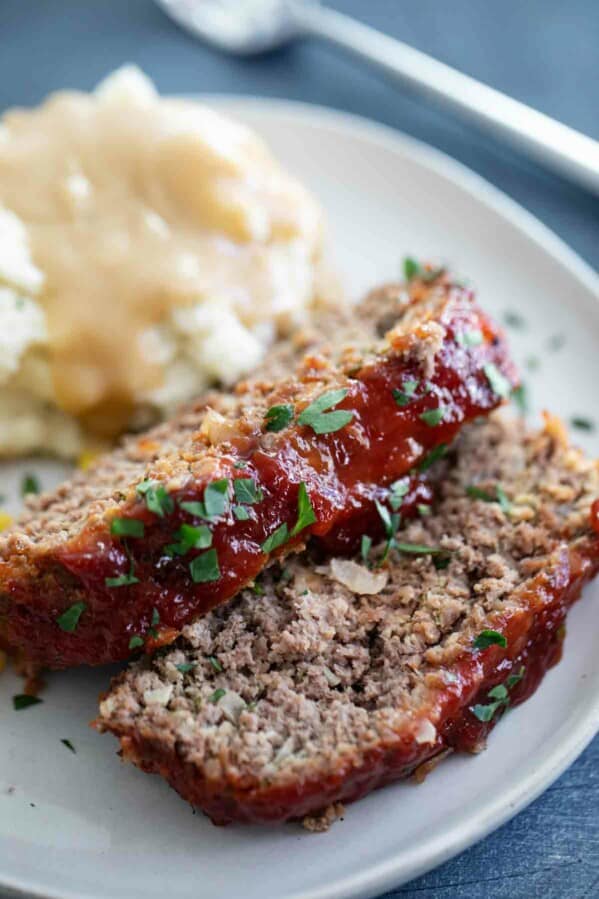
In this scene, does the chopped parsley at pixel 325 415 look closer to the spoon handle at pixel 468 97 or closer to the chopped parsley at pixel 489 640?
the chopped parsley at pixel 489 640

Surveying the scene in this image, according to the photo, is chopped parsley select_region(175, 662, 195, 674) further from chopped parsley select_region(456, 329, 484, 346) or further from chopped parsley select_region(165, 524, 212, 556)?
chopped parsley select_region(456, 329, 484, 346)

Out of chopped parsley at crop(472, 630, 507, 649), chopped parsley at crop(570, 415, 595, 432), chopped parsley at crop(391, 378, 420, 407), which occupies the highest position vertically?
chopped parsley at crop(570, 415, 595, 432)

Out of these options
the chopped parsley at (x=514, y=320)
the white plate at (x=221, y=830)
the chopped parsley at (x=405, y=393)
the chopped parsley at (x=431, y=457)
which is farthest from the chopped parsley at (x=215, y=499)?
the chopped parsley at (x=514, y=320)

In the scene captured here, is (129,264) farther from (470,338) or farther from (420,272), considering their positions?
(470,338)

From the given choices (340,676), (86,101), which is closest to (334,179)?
(86,101)

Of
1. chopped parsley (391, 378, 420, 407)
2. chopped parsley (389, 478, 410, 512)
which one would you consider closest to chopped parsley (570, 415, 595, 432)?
chopped parsley (389, 478, 410, 512)

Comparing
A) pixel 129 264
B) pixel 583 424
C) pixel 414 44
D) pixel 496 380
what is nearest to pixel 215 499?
pixel 496 380

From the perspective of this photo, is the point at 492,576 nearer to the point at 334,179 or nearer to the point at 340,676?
the point at 340,676
